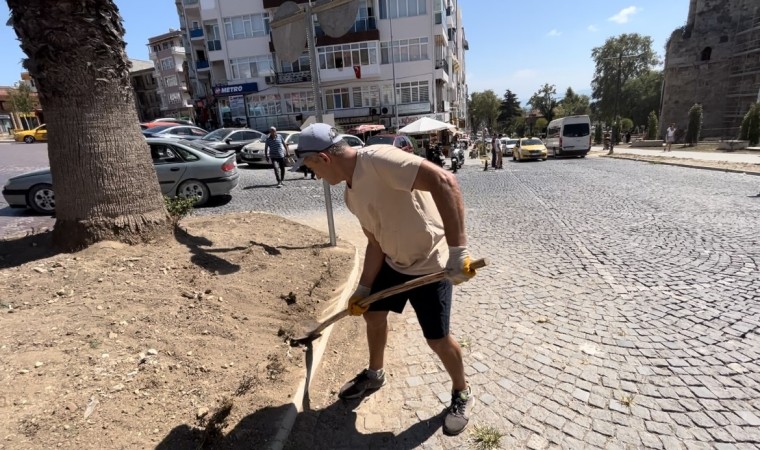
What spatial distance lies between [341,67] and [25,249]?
34.9 meters

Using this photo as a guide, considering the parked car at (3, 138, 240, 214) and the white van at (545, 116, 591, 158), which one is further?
the white van at (545, 116, 591, 158)

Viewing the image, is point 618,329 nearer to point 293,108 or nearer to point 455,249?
point 455,249

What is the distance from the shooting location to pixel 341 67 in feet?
118

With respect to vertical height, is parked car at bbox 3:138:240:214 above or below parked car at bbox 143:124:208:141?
below

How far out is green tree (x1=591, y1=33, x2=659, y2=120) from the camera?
6131 centimetres

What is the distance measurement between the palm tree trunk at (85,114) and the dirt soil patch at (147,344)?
322 millimetres

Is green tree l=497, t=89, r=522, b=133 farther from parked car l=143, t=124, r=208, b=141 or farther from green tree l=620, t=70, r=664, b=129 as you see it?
parked car l=143, t=124, r=208, b=141

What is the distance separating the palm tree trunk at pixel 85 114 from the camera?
372 centimetres

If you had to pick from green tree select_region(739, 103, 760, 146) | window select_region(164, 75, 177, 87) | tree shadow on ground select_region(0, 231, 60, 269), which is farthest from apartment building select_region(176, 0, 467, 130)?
tree shadow on ground select_region(0, 231, 60, 269)

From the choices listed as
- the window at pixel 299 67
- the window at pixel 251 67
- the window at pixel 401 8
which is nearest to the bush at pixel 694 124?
the window at pixel 401 8

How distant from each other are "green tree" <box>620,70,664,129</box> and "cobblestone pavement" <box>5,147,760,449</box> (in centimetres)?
6243

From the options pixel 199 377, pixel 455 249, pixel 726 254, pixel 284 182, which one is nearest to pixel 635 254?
pixel 726 254

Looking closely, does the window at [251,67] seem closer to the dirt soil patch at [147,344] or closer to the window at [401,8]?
the window at [401,8]

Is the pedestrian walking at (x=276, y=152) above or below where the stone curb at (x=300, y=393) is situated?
above
